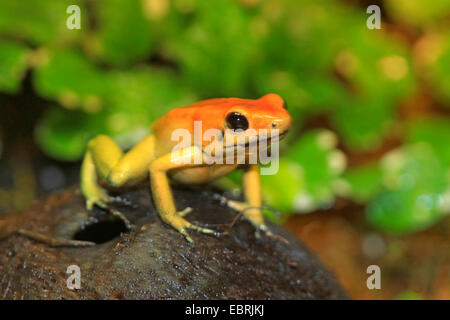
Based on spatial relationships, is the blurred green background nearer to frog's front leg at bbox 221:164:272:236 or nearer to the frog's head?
frog's front leg at bbox 221:164:272:236

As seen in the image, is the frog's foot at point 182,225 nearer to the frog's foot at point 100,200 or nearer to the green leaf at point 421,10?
the frog's foot at point 100,200

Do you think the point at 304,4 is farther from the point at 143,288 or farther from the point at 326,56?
the point at 143,288

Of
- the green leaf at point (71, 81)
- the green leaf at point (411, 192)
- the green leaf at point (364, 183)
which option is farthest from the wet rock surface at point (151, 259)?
the green leaf at point (411, 192)

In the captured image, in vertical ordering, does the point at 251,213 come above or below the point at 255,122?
below

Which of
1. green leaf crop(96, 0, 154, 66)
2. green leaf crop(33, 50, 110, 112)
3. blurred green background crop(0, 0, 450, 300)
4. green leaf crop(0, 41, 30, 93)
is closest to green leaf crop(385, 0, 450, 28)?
blurred green background crop(0, 0, 450, 300)

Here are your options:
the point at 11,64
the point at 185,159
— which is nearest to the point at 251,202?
the point at 185,159

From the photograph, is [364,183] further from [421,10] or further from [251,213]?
[421,10]
